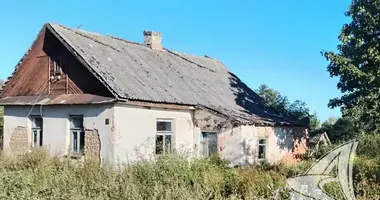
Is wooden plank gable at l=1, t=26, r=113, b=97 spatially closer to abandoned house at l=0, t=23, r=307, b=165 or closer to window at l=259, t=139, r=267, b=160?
abandoned house at l=0, t=23, r=307, b=165

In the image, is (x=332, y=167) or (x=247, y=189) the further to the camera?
(x=332, y=167)

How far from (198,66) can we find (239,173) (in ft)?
49.0

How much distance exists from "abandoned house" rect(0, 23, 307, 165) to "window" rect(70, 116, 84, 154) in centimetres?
4

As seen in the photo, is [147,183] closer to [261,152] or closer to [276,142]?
[261,152]

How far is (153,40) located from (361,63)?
12.0m

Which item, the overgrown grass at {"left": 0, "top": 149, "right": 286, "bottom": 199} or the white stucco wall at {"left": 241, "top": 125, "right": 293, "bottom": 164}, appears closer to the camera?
the overgrown grass at {"left": 0, "top": 149, "right": 286, "bottom": 199}

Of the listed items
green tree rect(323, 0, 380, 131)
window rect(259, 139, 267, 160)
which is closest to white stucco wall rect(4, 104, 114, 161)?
window rect(259, 139, 267, 160)

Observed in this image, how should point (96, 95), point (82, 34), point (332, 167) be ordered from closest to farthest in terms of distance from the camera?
point (332, 167)
point (96, 95)
point (82, 34)

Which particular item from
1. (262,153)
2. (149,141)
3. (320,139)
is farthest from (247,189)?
(320,139)

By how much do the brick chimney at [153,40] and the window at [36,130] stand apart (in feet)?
25.2

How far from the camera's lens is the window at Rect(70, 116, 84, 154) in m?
17.3

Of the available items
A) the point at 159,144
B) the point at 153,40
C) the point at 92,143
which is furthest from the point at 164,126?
the point at 153,40

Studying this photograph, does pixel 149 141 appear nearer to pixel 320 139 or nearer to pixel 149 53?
pixel 149 53

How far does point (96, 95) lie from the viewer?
54.7 ft
